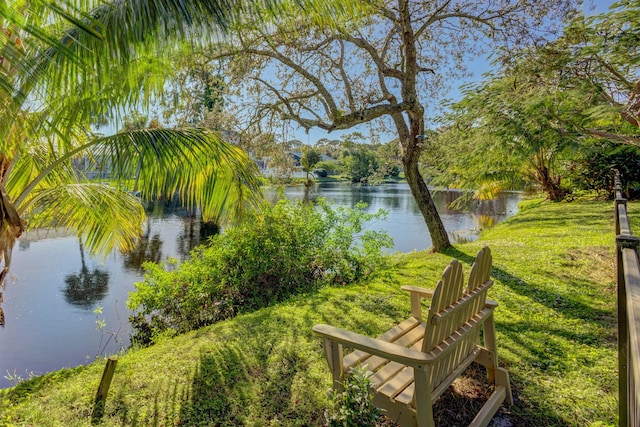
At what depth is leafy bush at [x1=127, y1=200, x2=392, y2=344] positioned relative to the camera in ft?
18.7

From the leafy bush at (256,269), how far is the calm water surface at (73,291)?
3.02 feet

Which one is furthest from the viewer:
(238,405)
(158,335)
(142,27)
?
(158,335)

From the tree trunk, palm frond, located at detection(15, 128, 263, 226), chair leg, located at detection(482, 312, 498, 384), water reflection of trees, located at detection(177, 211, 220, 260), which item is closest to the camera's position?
chair leg, located at detection(482, 312, 498, 384)

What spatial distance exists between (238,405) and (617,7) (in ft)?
20.9

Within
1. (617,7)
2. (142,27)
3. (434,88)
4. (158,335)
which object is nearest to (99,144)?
(142,27)

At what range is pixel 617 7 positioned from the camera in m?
4.62

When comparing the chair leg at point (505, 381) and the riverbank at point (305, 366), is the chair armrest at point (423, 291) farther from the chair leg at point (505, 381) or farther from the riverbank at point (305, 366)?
the riverbank at point (305, 366)

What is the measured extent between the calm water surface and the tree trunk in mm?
3474

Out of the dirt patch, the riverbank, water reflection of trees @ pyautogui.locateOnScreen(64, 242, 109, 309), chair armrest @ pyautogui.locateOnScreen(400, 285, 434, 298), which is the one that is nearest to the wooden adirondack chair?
the dirt patch

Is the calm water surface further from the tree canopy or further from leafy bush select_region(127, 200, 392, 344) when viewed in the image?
the tree canopy

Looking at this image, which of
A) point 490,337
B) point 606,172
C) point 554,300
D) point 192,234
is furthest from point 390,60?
point 192,234

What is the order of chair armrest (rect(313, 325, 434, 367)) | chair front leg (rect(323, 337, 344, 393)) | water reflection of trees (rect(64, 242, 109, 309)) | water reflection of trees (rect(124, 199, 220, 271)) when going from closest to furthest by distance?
1. chair armrest (rect(313, 325, 434, 367))
2. chair front leg (rect(323, 337, 344, 393))
3. water reflection of trees (rect(64, 242, 109, 309))
4. water reflection of trees (rect(124, 199, 220, 271))

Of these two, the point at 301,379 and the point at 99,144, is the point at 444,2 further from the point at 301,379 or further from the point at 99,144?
the point at 301,379

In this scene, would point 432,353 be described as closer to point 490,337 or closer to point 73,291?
point 490,337
